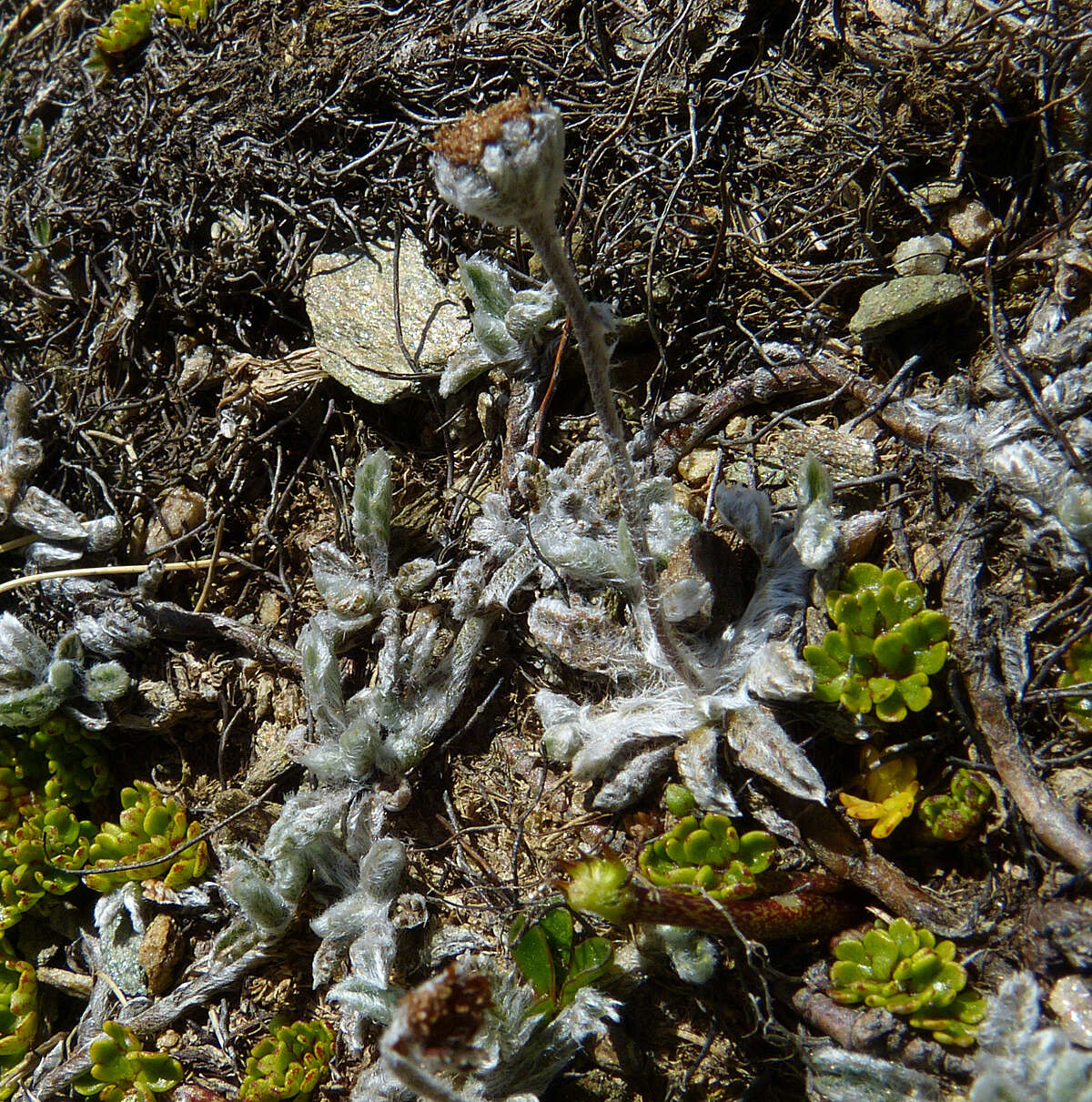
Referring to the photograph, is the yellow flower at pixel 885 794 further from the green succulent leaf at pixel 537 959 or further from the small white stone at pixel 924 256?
the small white stone at pixel 924 256

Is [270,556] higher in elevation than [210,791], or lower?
higher

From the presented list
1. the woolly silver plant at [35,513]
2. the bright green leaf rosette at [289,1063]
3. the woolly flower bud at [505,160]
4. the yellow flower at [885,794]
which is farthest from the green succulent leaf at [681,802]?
the woolly silver plant at [35,513]

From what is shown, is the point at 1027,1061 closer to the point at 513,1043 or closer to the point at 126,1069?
the point at 513,1043

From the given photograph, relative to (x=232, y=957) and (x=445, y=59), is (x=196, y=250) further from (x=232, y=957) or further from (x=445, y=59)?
(x=232, y=957)

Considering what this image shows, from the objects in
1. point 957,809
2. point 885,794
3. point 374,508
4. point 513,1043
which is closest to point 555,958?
point 513,1043

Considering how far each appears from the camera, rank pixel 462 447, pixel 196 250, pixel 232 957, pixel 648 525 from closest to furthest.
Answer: pixel 648 525, pixel 232 957, pixel 462 447, pixel 196 250

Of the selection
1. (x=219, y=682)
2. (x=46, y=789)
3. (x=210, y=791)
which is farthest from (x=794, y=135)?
(x=46, y=789)

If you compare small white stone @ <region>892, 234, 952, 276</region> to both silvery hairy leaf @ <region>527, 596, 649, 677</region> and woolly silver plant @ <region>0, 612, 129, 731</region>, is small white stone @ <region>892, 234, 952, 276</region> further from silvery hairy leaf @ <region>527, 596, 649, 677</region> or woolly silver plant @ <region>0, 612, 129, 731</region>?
woolly silver plant @ <region>0, 612, 129, 731</region>

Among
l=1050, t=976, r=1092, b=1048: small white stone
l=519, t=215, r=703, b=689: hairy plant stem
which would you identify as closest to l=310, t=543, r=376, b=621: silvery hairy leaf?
l=519, t=215, r=703, b=689: hairy plant stem
